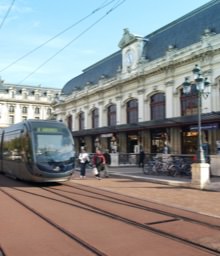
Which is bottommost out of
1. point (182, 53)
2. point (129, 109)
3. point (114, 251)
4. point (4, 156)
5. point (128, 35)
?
point (114, 251)

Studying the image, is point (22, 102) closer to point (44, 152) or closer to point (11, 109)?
point (11, 109)

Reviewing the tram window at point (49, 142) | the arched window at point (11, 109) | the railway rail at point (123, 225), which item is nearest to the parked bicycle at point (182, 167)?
the tram window at point (49, 142)

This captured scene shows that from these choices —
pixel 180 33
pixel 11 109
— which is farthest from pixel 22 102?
pixel 180 33

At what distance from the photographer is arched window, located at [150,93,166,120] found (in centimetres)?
3797

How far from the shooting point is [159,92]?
38.3 metres

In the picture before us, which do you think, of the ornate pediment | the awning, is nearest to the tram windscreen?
the awning

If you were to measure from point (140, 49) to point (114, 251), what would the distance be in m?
36.4

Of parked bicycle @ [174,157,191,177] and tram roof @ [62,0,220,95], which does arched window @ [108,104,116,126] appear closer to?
tram roof @ [62,0,220,95]

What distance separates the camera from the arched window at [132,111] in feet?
138

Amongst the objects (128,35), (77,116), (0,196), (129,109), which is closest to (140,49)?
(128,35)

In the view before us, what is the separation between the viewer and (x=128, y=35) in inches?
1695

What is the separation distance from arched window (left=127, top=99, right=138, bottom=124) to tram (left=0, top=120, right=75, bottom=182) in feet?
76.9

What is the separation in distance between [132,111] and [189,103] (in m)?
9.63

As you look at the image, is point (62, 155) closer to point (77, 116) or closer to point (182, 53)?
point (182, 53)
